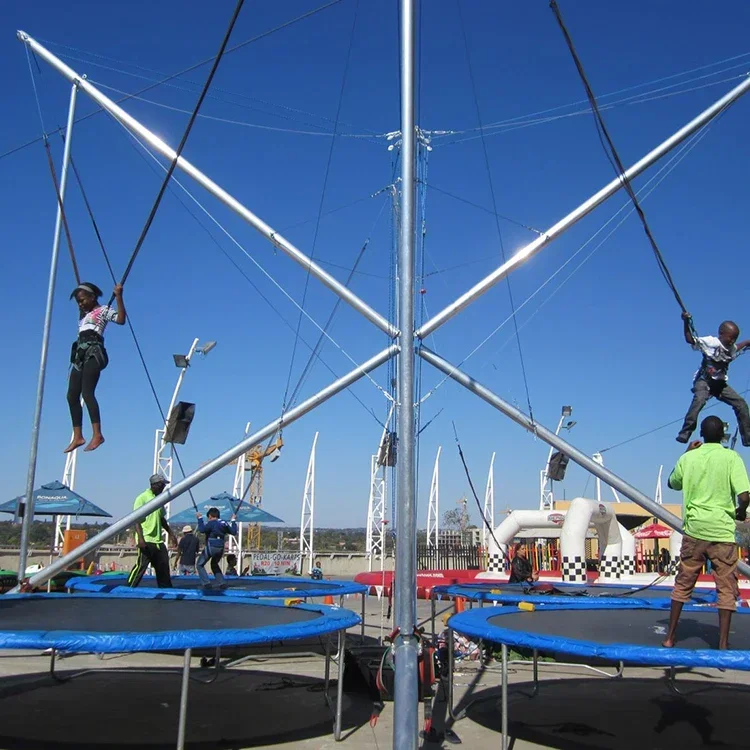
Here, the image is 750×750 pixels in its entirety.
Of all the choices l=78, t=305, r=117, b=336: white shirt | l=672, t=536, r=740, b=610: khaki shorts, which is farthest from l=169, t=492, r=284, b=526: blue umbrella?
l=672, t=536, r=740, b=610: khaki shorts

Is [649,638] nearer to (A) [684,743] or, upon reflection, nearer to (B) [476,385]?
(A) [684,743]

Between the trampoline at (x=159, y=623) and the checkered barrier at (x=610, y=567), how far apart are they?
8.20 metres

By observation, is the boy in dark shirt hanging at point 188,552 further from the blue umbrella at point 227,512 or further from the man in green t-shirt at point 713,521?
the man in green t-shirt at point 713,521

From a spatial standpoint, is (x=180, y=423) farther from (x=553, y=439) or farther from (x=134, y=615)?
(x=553, y=439)

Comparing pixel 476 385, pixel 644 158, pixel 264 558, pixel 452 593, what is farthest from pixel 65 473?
pixel 644 158

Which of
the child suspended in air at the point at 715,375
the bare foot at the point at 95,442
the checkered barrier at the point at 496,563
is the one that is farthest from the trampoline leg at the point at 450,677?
the checkered barrier at the point at 496,563

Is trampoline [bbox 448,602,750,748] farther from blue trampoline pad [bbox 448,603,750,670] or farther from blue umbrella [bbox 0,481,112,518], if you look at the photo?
blue umbrella [bbox 0,481,112,518]

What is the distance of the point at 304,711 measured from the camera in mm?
4320

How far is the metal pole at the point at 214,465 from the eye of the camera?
442 centimetres

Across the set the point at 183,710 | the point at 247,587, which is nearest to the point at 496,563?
the point at 247,587

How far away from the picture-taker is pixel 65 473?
500 inches

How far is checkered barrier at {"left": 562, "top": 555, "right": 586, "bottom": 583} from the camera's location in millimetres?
10961

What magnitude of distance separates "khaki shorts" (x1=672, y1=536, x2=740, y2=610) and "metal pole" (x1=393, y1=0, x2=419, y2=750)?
3.80 feet

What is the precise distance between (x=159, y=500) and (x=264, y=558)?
1162 centimetres
